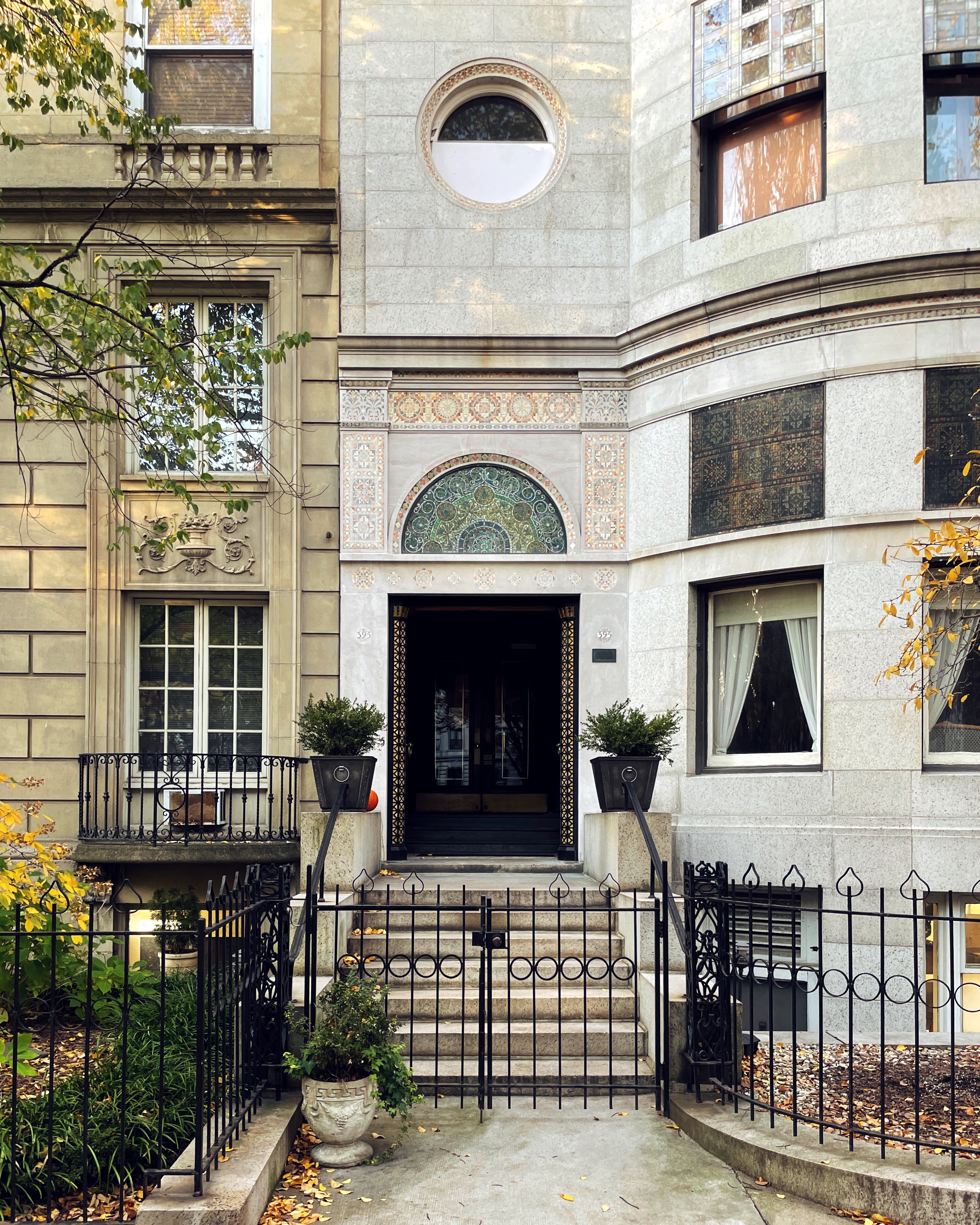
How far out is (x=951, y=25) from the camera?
10.4m

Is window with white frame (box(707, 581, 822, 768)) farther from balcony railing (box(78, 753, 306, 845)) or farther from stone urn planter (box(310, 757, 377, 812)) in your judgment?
balcony railing (box(78, 753, 306, 845))

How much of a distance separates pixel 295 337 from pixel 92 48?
2.56 metres

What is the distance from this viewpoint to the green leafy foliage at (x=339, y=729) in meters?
10.2

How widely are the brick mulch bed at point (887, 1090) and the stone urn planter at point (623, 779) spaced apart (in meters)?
2.51

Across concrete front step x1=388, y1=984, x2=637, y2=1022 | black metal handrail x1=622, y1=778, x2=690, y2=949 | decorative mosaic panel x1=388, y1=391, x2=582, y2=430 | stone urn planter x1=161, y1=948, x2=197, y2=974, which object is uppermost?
decorative mosaic panel x1=388, y1=391, x2=582, y2=430

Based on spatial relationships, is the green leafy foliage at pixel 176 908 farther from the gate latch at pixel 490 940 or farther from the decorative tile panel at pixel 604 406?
the decorative tile panel at pixel 604 406

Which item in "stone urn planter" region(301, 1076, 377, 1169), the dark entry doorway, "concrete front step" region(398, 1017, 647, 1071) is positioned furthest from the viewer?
the dark entry doorway

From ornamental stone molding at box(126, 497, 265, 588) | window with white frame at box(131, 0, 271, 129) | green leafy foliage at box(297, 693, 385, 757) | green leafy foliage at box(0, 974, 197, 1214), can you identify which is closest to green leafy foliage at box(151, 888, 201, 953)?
green leafy foliage at box(297, 693, 385, 757)

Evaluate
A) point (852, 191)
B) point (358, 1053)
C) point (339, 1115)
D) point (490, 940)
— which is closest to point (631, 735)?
point (490, 940)

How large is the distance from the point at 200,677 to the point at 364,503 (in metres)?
2.77

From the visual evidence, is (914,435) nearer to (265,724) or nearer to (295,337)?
(295,337)

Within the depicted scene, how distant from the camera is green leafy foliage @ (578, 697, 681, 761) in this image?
32.8 feet

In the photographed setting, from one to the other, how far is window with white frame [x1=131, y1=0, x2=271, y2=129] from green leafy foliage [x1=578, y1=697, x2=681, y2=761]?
8.16 meters

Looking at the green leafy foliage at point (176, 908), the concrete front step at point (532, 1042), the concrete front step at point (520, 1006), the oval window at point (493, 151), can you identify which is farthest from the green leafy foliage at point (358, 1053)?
the oval window at point (493, 151)
